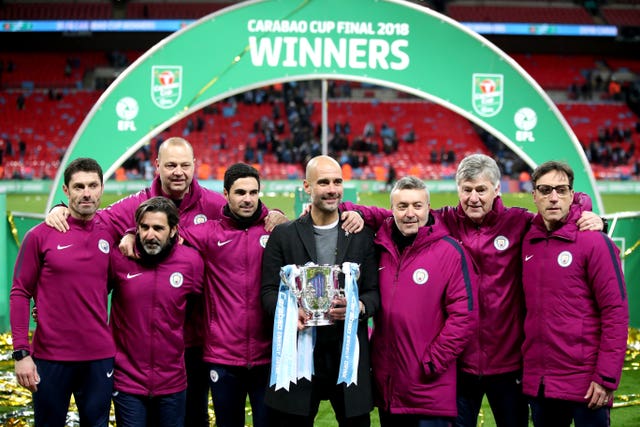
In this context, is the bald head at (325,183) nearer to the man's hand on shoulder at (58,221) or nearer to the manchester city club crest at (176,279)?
the manchester city club crest at (176,279)

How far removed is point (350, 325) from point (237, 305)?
80 centimetres

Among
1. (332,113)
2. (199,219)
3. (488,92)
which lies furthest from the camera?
(332,113)

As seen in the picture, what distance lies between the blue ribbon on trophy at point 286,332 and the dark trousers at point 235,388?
0.42 meters

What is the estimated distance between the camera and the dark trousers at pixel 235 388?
4516 mm

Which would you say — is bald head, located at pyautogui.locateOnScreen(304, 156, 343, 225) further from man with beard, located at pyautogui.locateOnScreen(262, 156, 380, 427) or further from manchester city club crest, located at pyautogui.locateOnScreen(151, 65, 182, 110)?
manchester city club crest, located at pyautogui.locateOnScreen(151, 65, 182, 110)

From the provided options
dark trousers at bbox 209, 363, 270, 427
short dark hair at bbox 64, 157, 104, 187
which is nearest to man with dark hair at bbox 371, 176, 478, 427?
dark trousers at bbox 209, 363, 270, 427

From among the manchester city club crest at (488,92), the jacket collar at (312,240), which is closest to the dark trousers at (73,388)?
the jacket collar at (312,240)

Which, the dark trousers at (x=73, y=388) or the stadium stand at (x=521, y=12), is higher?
the stadium stand at (x=521, y=12)

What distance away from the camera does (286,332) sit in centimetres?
407

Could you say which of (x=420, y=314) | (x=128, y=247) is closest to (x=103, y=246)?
(x=128, y=247)

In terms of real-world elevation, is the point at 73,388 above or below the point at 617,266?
below

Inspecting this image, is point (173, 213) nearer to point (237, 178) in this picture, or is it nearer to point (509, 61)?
point (237, 178)

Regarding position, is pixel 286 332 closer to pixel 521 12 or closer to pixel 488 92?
pixel 488 92

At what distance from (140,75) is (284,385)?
463cm
